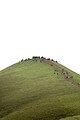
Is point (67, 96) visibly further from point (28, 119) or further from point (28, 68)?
point (28, 68)

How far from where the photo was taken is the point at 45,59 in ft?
416

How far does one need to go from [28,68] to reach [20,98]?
3883 centimetres

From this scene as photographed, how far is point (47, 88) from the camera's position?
253 ft

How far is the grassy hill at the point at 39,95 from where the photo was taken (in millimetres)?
55438

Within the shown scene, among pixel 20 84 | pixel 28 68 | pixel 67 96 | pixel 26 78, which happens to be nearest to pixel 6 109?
pixel 67 96

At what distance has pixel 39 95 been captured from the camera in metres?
71.8

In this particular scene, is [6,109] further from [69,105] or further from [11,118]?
[69,105]

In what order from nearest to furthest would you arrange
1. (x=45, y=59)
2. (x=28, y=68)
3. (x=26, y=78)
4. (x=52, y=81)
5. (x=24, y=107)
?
(x=24, y=107)
(x=52, y=81)
(x=26, y=78)
(x=28, y=68)
(x=45, y=59)

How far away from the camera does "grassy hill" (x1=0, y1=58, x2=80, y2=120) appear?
55438mm

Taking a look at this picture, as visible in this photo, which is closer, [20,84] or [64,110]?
[64,110]

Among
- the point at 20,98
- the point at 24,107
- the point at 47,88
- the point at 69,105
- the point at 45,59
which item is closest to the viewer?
the point at 69,105

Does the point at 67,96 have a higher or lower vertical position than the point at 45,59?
lower

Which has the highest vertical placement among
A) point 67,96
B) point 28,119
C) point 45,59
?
point 45,59

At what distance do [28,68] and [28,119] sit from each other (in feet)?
188
